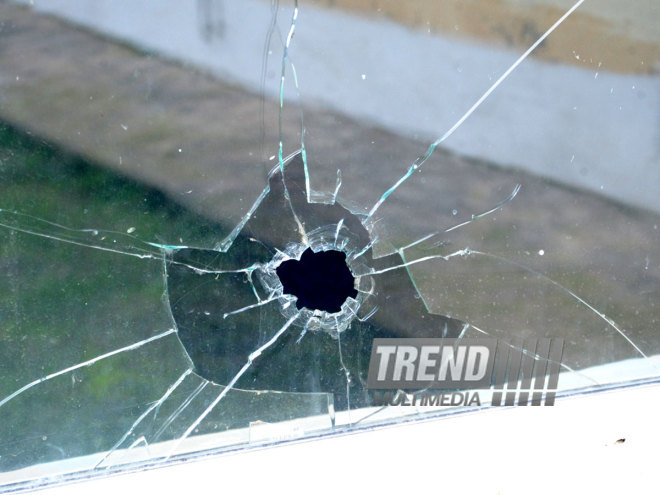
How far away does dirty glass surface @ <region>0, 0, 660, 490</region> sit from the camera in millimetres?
1180

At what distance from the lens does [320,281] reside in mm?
1333

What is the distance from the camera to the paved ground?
3.81 feet

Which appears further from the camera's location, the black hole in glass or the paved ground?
the black hole in glass

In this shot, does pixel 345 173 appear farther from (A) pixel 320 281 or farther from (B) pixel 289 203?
(A) pixel 320 281

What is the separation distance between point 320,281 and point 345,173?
0.27 metres

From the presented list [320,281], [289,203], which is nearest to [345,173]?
[289,203]

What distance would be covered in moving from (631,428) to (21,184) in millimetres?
1619

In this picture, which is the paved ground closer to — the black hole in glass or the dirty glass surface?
the dirty glass surface

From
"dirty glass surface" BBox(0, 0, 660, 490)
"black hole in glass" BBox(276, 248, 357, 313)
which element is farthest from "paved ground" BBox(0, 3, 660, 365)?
"black hole in glass" BBox(276, 248, 357, 313)

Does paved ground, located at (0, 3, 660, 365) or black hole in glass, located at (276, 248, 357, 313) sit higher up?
paved ground, located at (0, 3, 660, 365)

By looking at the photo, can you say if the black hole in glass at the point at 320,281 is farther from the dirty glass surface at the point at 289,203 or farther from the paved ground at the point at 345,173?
the paved ground at the point at 345,173

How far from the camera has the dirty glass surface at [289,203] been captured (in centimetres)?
118

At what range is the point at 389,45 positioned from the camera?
1.24 m

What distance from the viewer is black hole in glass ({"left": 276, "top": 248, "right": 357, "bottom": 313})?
1308mm
